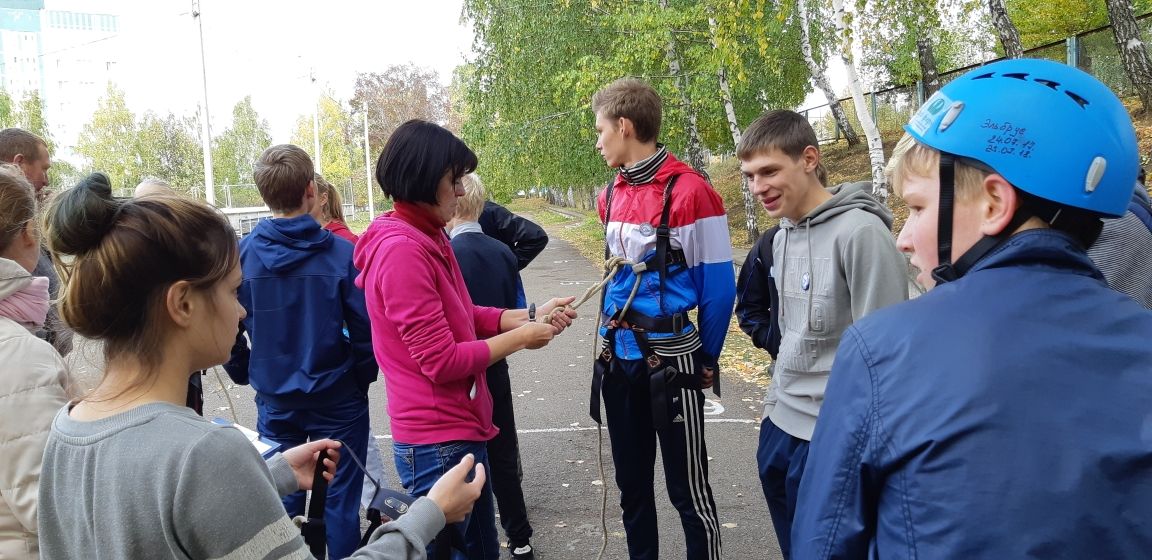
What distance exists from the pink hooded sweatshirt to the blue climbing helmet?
184cm

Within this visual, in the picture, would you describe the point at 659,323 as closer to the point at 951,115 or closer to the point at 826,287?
the point at 826,287

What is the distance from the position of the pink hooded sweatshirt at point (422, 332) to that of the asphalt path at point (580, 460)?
4.27 feet

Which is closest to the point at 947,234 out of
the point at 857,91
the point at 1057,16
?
the point at 857,91

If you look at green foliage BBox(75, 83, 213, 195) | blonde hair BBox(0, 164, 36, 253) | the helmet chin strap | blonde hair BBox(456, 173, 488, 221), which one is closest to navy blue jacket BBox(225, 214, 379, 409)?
blonde hair BBox(456, 173, 488, 221)

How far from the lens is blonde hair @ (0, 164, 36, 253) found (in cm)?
226

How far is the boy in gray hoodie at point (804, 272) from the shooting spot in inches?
106

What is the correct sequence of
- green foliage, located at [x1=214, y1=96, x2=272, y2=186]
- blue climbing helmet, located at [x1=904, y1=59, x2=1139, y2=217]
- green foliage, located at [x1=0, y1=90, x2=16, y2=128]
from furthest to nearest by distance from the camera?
green foliage, located at [x1=214, y1=96, x2=272, y2=186] < green foliage, located at [x1=0, y1=90, x2=16, y2=128] < blue climbing helmet, located at [x1=904, y1=59, x2=1139, y2=217]

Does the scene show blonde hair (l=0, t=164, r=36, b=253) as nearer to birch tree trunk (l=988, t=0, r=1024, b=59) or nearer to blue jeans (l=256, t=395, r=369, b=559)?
blue jeans (l=256, t=395, r=369, b=559)

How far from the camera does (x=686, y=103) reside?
637 inches

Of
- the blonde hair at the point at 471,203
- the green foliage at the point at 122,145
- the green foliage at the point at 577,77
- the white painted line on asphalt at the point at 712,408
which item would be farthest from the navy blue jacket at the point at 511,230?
the green foliage at the point at 122,145

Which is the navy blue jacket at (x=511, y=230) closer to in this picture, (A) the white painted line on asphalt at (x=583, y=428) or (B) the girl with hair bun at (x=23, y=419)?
(A) the white painted line on asphalt at (x=583, y=428)

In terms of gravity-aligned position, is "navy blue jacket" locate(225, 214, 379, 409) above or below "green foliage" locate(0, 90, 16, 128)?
below

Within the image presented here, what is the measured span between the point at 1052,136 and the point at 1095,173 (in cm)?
9

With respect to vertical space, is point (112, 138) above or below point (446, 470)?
above
